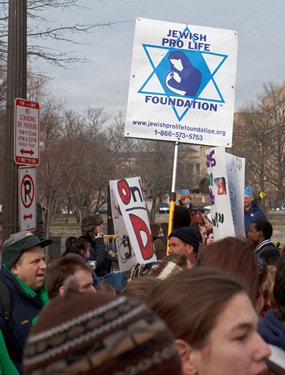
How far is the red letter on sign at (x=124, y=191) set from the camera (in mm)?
7508

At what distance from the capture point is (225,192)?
710 cm

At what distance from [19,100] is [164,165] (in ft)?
151

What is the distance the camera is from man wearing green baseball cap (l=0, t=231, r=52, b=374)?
4.90 m

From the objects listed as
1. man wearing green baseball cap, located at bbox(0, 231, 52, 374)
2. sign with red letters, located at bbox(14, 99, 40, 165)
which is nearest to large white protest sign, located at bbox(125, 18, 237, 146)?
sign with red letters, located at bbox(14, 99, 40, 165)

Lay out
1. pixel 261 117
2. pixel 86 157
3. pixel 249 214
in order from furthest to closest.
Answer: pixel 261 117 < pixel 86 157 < pixel 249 214

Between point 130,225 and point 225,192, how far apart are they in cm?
99

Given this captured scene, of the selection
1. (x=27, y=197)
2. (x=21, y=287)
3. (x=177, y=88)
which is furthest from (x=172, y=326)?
(x=27, y=197)

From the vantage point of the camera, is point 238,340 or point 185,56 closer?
point 238,340

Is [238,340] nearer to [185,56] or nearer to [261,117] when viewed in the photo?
[185,56]

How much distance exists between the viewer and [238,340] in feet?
6.70

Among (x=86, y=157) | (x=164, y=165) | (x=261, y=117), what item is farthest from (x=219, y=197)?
(x=261, y=117)

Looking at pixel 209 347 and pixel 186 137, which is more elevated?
pixel 186 137

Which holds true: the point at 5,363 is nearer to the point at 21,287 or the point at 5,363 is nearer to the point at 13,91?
the point at 21,287

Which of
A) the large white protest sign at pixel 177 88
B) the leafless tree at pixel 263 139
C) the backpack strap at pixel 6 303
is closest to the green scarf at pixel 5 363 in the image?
the backpack strap at pixel 6 303
